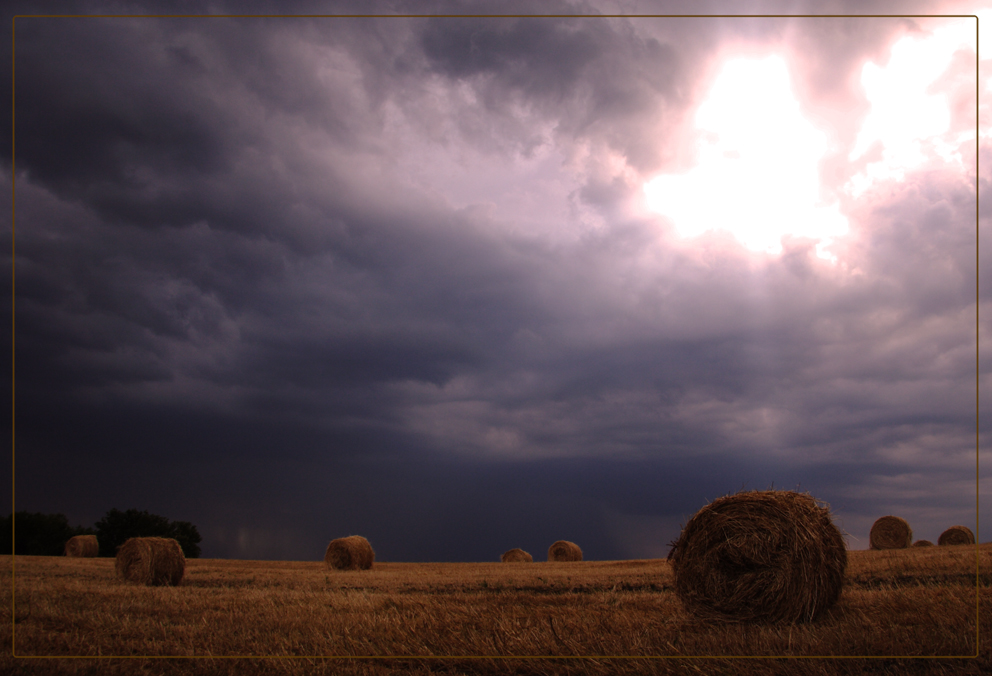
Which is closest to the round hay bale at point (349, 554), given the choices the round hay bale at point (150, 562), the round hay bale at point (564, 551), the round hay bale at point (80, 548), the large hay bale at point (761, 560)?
the round hay bale at point (150, 562)

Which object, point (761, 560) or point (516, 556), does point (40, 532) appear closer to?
point (516, 556)

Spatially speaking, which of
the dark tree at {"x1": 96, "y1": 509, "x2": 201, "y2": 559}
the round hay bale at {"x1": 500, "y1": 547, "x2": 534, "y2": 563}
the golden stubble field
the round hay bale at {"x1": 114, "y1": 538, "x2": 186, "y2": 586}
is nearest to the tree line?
the dark tree at {"x1": 96, "y1": 509, "x2": 201, "y2": 559}

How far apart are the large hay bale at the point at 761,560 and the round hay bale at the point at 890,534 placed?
18.1 meters

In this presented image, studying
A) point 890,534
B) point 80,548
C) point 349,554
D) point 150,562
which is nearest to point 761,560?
point 150,562

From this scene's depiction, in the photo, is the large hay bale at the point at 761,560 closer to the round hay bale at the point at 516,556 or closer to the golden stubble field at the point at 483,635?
the golden stubble field at the point at 483,635

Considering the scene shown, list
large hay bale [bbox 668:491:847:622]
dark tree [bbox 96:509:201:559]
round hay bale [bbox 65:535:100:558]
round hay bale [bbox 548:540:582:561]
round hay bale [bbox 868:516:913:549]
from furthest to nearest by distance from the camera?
dark tree [bbox 96:509:201:559] < round hay bale [bbox 65:535:100:558] < round hay bale [bbox 548:540:582:561] < round hay bale [bbox 868:516:913:549] < large hay bale [bbox 668:491:847:622]

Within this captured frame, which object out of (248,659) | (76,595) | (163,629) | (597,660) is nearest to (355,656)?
(248,659)

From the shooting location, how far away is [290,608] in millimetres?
8672

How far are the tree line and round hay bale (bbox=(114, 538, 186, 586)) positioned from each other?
125 ft

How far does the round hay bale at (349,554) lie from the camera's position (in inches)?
889

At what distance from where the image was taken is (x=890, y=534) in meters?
22.8

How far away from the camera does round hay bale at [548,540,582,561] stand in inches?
1138

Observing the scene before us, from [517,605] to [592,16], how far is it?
7629mm

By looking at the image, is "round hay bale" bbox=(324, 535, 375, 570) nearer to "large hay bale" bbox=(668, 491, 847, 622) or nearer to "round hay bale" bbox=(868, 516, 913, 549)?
"large hay bale" bbox=(668, 491, 847, 622)
